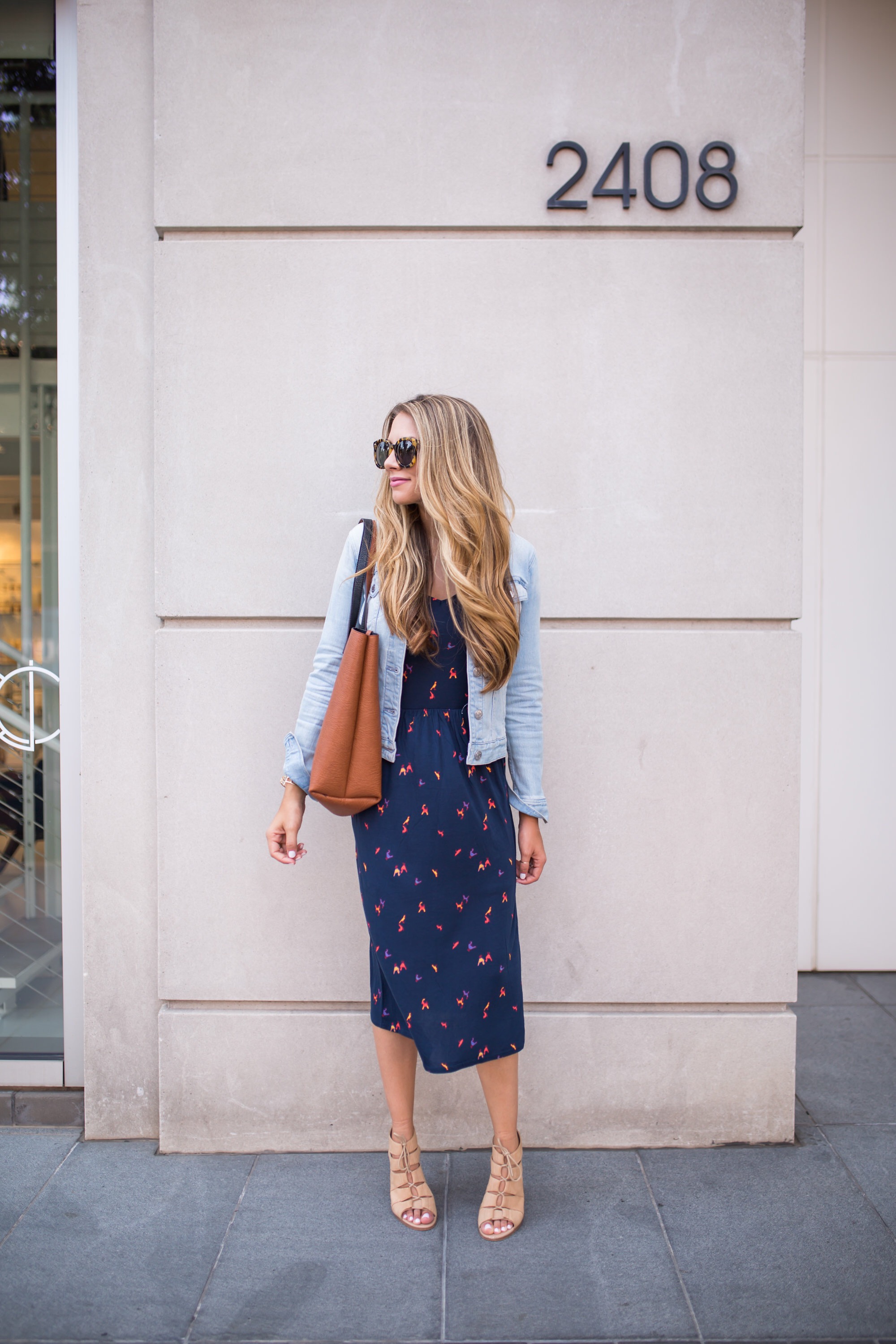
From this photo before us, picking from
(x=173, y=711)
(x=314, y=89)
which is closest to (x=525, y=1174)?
(x=173, y=711)

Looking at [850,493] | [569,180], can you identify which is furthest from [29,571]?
[850,493]

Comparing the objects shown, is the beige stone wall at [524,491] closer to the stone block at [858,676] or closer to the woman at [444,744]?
the woman at [444,744]

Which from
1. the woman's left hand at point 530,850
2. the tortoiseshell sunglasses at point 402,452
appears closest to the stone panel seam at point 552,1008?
the woman's left hand at point 530,850

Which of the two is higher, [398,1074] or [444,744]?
[444,744]

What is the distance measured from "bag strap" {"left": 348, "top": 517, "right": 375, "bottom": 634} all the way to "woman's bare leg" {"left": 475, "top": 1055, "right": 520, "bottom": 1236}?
1290mm

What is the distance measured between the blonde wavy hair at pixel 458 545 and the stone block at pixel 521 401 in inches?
19.0

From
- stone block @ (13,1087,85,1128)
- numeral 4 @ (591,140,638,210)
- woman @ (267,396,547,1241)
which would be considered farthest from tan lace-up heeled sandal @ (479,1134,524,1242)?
numeral 4 @ (591,140,638,210)

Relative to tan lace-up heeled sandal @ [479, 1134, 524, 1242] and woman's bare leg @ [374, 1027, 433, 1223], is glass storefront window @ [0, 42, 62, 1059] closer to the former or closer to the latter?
woman's bare leg @ [374, 1027, 433, 1223]

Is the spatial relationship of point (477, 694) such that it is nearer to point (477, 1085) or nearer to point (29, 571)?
point (477, 1085)

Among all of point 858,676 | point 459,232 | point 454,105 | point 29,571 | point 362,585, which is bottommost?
point 858,676

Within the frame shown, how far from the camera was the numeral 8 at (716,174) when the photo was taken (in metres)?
2.72

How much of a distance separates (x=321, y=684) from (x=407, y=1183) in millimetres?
1465

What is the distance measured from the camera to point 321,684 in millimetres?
2400

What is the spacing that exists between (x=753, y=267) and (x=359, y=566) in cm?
162
